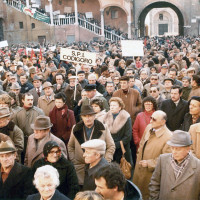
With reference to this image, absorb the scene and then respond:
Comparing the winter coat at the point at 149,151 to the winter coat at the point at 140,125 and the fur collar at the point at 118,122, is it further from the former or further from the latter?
the winter coat at the point at 140,125

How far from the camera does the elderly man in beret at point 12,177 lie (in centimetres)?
416

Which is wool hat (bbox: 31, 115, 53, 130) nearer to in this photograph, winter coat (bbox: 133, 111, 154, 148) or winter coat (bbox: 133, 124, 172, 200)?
winter coat (bbox: 133, 124, 172, 200)

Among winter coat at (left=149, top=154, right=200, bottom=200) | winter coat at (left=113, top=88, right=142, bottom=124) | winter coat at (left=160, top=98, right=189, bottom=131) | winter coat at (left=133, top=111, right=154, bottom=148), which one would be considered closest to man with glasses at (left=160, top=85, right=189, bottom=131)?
winter coat at (left=160, top=98, right=189, bottom=131)

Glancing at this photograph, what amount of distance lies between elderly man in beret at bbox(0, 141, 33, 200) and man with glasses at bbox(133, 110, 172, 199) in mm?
1530

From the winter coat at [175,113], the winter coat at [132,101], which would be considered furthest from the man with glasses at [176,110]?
the winter coat at [132,101]

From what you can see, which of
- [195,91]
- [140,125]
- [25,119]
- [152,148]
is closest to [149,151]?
[152,148]

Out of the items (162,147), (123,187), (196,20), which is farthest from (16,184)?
(196,20)

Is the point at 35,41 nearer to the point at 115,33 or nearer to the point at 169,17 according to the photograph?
the point at 115,33

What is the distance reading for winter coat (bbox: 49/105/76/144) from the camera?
237 inches

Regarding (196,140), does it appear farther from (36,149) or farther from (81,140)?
(36,149)

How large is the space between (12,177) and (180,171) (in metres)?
1.98

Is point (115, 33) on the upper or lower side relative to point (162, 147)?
upper

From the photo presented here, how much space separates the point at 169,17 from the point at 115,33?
31004 mm

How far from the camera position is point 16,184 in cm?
425
